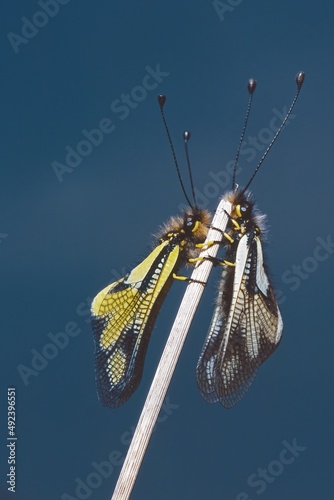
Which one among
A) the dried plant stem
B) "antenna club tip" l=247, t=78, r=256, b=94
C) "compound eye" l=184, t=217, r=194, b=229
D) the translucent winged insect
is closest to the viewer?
the dried plant stem

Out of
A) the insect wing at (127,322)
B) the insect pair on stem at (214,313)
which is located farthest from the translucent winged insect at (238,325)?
the insect wing at (127,322)

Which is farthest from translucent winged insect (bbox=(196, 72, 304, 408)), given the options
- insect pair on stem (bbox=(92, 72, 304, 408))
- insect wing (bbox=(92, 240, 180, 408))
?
insect wing (bbox=(92, 240, 180, 408))

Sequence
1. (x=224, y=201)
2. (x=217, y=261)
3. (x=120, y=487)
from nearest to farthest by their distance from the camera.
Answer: (x=120, y=487), (x=217, y=261), (x=224, y=201)

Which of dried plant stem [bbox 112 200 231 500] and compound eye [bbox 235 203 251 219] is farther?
compound eye [bbox 235 203 251 219]

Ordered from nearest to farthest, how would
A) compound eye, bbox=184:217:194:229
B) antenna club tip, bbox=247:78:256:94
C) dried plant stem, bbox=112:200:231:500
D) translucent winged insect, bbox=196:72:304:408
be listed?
dried plant stem, bbox=112:200:231:500
antenna club tip, bbox=247:78:256:94
translucent winged insect, bbox=196:72:304:408
compound eye, bbox=184:217:194:229

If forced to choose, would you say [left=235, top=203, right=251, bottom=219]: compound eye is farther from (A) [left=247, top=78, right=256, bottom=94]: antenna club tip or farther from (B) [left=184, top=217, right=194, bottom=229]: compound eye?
(A) [left=247, top=78, right=256, bottom=94]: antenna club tip

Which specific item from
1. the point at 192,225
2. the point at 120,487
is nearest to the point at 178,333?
the point at 120,487

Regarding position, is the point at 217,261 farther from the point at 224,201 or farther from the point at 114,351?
the point at 114,351
